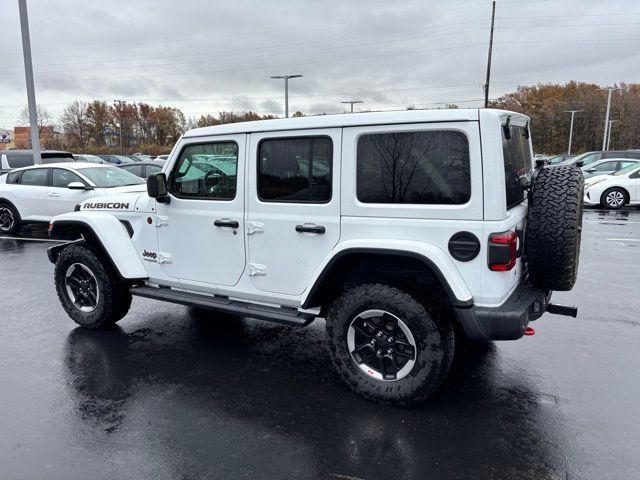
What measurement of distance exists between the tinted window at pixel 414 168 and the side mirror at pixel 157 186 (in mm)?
1866

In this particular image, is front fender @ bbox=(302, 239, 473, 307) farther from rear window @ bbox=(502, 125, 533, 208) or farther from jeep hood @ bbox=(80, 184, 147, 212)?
jeep hood @ bbox=(80, 184, 147, 212)

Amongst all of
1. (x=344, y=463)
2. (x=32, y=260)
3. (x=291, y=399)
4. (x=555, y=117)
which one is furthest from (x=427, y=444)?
(x=555, y=117)

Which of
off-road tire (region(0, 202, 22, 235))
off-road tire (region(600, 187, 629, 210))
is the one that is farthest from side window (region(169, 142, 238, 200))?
off-road tire (region(600, 187, 629, 210))

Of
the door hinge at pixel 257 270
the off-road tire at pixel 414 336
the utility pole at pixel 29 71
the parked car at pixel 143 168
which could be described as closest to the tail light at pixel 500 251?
the off-road tire at pixel 414 336

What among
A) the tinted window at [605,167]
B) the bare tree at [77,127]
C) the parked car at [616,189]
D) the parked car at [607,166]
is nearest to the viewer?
the parked car at [616,189]

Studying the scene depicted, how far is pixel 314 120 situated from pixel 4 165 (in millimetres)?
14356

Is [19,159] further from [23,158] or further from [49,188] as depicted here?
[49,188]

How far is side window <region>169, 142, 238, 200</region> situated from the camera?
4152 millimetres

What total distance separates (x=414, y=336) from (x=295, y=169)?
1.52m

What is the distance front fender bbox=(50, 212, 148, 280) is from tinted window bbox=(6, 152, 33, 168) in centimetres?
1229

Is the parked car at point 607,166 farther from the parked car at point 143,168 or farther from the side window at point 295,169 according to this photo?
the side window at point 295,169

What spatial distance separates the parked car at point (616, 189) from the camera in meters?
14.8

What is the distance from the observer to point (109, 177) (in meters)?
10.5

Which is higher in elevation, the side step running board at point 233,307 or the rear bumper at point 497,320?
the rear bumper at point 497,320
